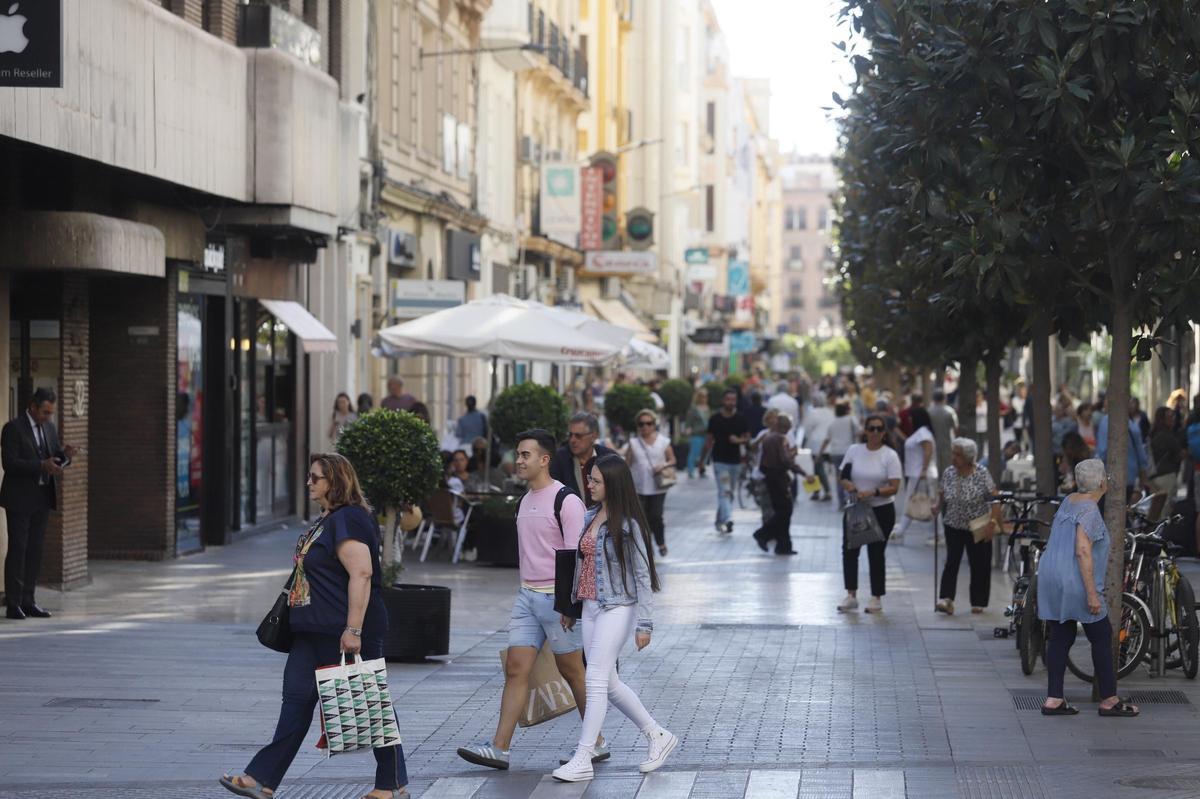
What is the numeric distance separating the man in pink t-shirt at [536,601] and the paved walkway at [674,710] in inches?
8.2

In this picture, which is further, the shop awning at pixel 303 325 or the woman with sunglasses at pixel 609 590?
the shop awning at pixel 303 325

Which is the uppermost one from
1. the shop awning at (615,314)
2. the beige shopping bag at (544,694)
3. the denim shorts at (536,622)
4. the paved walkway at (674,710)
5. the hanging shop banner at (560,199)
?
the hanging shop banner at (560,199)

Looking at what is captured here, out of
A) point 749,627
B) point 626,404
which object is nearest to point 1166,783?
point 749,627

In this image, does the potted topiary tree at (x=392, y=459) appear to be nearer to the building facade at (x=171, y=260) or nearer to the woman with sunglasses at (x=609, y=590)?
the building facade at (x=171, y=260)

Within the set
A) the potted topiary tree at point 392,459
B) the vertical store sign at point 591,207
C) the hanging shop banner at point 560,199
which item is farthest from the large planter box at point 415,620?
the vertical store sign at point 591,207

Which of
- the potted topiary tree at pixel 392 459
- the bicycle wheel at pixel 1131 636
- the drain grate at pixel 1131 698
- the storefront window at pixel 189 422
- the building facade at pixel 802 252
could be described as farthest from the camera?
the building facade at pixel 802 252

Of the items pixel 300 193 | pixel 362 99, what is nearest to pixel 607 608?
pixel 300 193

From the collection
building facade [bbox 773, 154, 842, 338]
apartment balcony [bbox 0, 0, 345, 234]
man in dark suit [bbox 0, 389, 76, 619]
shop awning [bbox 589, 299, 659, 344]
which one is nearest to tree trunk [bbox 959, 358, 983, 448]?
apartment balcony [bbox 0, 0, 345, 234]

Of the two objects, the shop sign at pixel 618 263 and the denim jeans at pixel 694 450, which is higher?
the shop sign at pixel 618 263

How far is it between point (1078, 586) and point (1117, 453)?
1.63 meters

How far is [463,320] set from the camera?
23391 millimetres

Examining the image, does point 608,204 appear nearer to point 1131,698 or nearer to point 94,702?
point 1131,698

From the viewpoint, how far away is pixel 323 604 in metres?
8.50

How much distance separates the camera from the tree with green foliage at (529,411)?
22.4 meters
